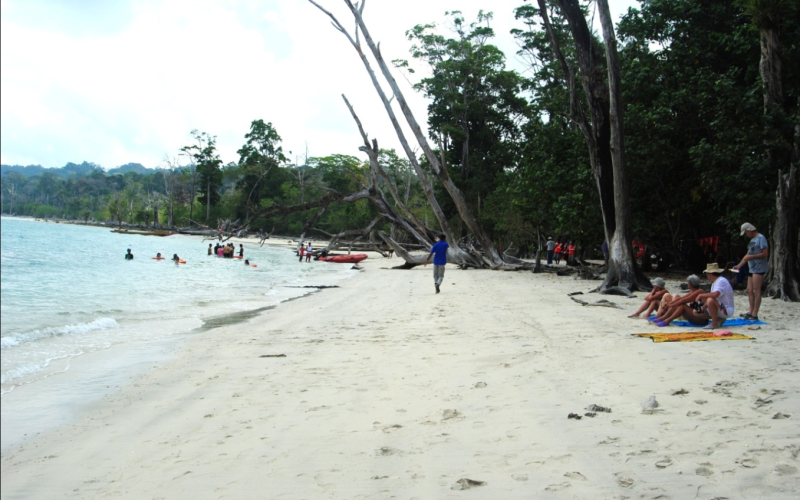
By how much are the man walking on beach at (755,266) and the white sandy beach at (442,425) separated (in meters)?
1.23

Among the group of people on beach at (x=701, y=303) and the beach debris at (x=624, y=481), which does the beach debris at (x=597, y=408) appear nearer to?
the beach debris at (x=624, y=481)

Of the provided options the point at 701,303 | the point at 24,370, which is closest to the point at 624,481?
the point at 701,303

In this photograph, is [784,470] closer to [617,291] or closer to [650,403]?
[650,403]

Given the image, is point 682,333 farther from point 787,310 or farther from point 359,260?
point 359,260

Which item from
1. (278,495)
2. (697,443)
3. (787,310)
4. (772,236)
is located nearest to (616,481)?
(697,443)

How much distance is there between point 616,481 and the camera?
3.10 m

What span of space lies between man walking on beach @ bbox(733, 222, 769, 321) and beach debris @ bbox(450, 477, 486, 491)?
705 centimetres

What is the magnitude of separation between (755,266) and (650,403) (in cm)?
627

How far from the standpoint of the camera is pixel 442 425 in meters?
4.04

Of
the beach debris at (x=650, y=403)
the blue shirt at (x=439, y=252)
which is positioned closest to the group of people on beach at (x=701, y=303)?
the beach debris at (x=650, y=403)

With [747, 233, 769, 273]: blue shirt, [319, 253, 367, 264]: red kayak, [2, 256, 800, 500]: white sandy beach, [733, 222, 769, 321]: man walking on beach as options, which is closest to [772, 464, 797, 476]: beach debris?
[2, 256, 800, 500]: white sandy beach

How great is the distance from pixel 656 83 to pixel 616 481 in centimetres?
1748

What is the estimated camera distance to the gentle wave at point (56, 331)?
8312 millimetres

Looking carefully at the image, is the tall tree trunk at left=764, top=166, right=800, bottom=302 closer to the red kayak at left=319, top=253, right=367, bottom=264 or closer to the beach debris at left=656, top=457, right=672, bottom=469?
the beach debris at left=656, top=457, right=672, bottom=469
